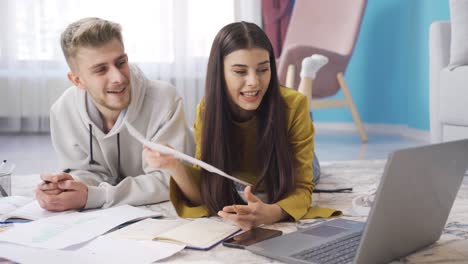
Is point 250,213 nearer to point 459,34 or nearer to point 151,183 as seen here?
point 151,183

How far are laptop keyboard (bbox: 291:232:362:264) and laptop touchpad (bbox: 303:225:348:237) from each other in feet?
0.21

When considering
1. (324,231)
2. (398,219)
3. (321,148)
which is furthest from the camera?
(321,148)

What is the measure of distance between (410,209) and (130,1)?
355 centimetres

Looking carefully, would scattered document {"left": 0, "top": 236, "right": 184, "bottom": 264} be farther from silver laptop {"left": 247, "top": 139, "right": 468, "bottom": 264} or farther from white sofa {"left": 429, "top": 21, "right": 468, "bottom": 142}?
white sofa {"left": 429, "top": 21, "right": 468, "bottom": 142}

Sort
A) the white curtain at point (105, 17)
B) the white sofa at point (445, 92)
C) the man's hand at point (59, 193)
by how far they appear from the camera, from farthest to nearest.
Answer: the white curtain at point (105, 17), the white sofa at point (445, 92), the man's hand at point (59, 193)

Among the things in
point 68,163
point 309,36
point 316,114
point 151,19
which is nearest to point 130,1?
point 151,19

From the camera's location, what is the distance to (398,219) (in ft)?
3.53

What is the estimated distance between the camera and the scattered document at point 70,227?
4.48ft

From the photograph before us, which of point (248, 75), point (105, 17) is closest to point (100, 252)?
point (248, 75)

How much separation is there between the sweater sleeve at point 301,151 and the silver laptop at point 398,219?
0.78 feet

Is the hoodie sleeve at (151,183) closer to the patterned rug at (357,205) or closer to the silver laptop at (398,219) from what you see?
the patterned rug at (357,205)

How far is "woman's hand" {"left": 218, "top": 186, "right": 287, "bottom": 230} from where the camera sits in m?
1.37

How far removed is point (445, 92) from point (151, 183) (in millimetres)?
1340

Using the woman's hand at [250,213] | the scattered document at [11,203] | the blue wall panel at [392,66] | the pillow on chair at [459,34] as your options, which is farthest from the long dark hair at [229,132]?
→ the blue wall panel at [392,66]
